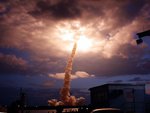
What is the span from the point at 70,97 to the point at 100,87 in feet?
77.4

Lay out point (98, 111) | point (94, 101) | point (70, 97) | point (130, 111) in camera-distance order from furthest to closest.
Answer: point (70, 97) < point (94, 101) < point (130, 111) < point (98, 111)

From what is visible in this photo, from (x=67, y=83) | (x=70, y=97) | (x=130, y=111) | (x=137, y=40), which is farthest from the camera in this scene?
(x=70, y=97)

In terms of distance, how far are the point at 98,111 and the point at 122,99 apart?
107 ft

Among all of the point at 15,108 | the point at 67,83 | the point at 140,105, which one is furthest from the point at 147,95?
the point at 15,108

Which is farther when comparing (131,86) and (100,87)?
(100,87)

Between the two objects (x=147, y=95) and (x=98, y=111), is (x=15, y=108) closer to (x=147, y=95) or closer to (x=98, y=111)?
(x=98, y=111)

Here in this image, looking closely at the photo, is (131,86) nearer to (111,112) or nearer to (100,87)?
(100,87)

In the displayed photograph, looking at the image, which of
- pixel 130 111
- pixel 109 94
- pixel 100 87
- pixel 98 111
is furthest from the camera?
pixel 100 87

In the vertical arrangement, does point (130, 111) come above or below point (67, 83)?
below

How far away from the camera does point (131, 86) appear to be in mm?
51531

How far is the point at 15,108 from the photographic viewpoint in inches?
1358

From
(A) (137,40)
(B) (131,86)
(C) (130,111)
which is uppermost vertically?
(A) (137,40)

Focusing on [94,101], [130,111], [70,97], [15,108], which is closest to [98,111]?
[15,108]

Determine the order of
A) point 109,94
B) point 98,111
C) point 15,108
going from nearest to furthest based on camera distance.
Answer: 1. point 98,111
2. point 15,108
3. point 109,94
